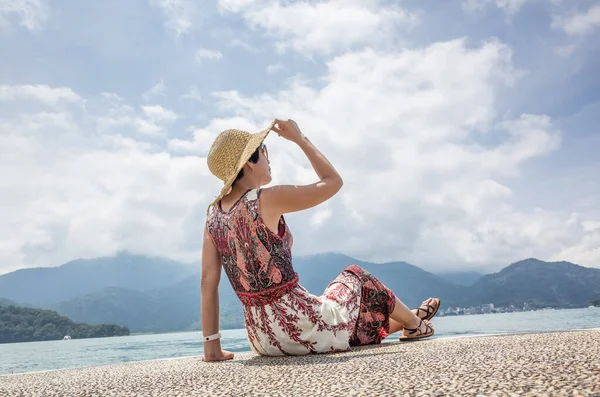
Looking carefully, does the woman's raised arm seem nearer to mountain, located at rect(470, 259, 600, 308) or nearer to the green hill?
the green hill

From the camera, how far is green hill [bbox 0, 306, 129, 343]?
83.6 meters

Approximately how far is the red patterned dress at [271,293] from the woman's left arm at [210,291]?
98mm

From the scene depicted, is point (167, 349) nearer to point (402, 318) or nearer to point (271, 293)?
point (402, 318)

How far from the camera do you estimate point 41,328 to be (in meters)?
83.8

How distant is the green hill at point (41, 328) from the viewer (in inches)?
3290

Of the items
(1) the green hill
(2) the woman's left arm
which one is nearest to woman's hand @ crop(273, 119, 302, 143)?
(2) the woman's left arm

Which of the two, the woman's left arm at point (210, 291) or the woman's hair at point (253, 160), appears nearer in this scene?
the woman's hair at point (253, 160)

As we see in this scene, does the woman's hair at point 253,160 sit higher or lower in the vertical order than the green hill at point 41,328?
higher

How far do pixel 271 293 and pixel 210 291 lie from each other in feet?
2.00

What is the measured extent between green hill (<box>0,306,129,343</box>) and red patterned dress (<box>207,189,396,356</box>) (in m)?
90.6

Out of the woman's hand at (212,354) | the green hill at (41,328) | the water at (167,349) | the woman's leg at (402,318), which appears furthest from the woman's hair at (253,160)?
the green hill at (41,328)

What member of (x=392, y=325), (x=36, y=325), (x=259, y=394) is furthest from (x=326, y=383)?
(x=36, y=325)

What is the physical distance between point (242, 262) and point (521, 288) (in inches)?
8534

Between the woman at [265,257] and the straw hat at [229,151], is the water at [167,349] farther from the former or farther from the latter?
the straw hat at [229,151]
